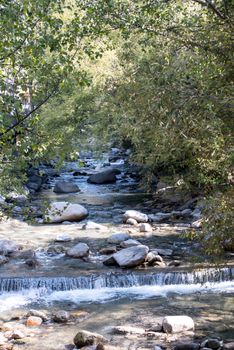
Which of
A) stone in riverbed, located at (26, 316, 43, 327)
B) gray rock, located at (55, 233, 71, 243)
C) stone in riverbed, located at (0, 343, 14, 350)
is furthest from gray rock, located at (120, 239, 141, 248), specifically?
stone in riverbed, located at (0, 343, 14, 350)

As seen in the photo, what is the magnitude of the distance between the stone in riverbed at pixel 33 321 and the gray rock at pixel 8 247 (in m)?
4.31

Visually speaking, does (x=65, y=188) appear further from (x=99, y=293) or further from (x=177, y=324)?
(x=177, y=324)

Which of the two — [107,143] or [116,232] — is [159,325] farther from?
[107,143]

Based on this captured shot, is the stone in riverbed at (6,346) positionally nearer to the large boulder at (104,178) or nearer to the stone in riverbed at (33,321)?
the stone in riverbed at (33,321)

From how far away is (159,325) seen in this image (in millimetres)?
8961

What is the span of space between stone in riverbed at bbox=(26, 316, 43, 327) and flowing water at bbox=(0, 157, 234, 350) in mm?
200

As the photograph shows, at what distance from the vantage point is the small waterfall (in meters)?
11.4

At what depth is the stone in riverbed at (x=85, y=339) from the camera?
8.16m

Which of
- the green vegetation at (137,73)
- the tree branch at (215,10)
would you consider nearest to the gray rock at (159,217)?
the green vegetation at (137,73)

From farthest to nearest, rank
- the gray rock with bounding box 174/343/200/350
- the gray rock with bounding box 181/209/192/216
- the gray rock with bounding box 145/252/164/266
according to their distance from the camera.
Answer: the gray rock with bounding box 181/209/192/216
the gray rock with bounding box 145/252/164/266
the gray rock with bounding box 174/343/200/350

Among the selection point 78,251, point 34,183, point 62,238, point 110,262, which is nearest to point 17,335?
point 110,262

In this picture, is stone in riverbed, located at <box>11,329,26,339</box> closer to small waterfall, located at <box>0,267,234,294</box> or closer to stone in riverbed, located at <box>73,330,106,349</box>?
stone in riverbed, located at <box>73,330,106,349</box>

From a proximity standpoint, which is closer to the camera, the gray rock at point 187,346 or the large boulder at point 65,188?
the gray rock at point 187,346

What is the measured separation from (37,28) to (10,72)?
0.59 meters
